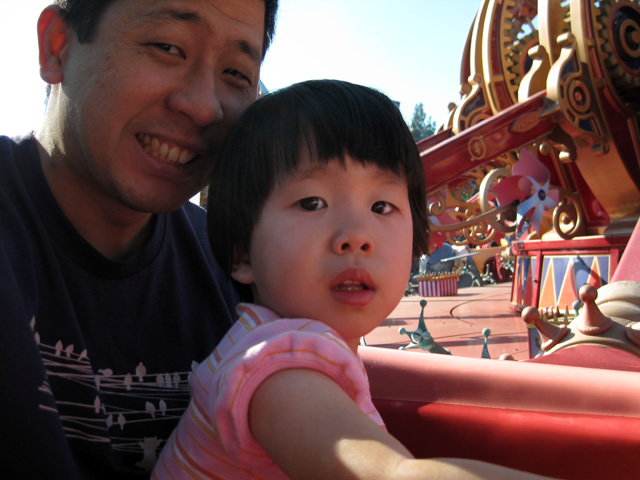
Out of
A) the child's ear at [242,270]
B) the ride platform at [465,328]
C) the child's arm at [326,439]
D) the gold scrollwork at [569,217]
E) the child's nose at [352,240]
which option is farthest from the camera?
the gold scrollwork at [569,217]

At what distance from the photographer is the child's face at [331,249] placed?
62 cm

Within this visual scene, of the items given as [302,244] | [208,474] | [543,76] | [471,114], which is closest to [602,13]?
[543,76]

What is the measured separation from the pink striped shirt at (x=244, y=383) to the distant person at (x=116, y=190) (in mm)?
223

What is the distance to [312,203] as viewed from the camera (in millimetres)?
640

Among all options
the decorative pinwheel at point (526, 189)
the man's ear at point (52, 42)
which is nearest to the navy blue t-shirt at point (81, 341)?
the man's ear at point (52, 42)

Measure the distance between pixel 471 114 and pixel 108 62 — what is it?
3007 millimetres

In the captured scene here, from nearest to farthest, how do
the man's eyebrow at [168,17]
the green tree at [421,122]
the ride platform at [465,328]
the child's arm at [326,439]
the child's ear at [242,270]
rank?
the child's arm at [326,439], the child's ear at [242,270], the man's eyebrow at [168,17], the ride platform at [465,328], the green tree at [421,122]

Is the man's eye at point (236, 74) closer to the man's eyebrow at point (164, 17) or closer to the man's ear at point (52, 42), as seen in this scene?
the man's eyebrow at point (164, 17)

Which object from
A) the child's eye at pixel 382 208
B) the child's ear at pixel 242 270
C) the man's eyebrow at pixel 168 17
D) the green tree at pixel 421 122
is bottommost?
the child's ear at pixel 242 270

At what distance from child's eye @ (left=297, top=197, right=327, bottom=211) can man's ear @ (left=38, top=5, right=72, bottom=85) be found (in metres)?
0.50

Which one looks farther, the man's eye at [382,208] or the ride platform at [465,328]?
the ride platform at [465,328]

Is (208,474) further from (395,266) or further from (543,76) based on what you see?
(543,76)

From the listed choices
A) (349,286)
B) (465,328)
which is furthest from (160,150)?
(465,328)

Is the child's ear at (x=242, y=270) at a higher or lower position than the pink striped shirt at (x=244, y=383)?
higher
